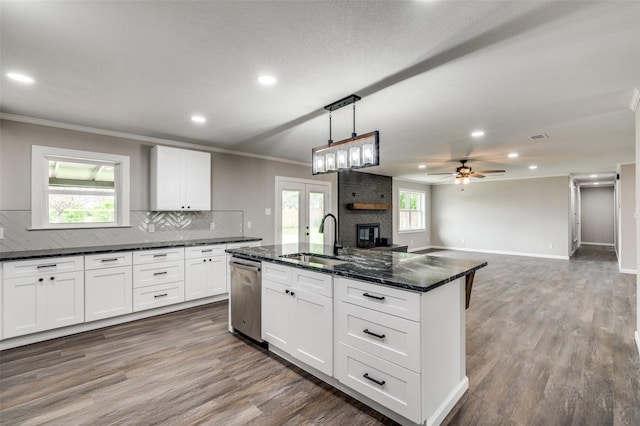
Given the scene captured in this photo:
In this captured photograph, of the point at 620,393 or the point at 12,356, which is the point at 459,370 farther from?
the point at 12,356

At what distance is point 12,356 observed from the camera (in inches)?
113

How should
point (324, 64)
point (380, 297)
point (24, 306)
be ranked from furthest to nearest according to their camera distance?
1. point (24, 306)
2. point (324, 64)
3. point (380, 297)

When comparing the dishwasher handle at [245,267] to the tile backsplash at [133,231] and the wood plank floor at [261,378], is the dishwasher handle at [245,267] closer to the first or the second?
the wood plank floor at [261,378]

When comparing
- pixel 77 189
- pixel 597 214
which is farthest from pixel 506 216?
pixel 77 189

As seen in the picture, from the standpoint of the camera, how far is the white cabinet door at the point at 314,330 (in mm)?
2309

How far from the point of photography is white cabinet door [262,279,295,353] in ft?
8.73

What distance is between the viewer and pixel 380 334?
1.96 m

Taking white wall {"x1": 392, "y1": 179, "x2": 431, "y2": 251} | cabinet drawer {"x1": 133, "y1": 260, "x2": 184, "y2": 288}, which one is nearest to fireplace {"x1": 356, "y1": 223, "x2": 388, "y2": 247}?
white wall {"x1": 392, "y1": 179, "x2": 431, "y2": 251}

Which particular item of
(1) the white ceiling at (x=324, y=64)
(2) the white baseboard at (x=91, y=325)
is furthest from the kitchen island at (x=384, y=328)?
(2) the white baseboard at (x=91, y=325)

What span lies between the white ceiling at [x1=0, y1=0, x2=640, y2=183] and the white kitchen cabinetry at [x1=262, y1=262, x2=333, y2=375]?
1.65m

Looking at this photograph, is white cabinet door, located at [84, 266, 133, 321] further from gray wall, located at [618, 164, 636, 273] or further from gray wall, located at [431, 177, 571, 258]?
gray wall, located at [431, 177, 571, 258]

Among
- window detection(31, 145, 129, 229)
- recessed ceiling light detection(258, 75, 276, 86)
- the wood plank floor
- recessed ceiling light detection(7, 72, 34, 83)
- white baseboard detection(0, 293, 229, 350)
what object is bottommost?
the wood plank floor

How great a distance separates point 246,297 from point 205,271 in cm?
153

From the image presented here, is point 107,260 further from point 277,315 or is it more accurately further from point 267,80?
point 267,80
